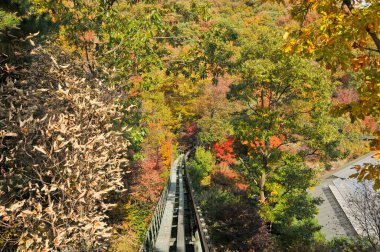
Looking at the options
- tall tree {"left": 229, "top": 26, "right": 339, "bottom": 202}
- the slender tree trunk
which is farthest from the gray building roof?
tall tree {"left": 229, "top": 26, "right": 339, "bottom": 202}

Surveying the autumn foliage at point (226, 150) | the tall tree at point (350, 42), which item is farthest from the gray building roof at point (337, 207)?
the tall tree at point (350, 42)

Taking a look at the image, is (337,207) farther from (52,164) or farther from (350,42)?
(52,164)

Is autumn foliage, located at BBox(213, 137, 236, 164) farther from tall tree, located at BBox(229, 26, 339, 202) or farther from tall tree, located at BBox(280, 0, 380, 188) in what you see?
tall tree, located at BBox(280, 0, 380, 188)

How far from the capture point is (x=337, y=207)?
25109 millimetres

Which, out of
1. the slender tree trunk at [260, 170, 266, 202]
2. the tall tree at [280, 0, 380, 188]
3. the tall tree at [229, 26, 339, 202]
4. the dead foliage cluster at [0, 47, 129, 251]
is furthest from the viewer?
the slender tree trunk at [260, 170, 266, 202]

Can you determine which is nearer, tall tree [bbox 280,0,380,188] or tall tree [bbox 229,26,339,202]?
tall tree [bbox 280,0,380,188]

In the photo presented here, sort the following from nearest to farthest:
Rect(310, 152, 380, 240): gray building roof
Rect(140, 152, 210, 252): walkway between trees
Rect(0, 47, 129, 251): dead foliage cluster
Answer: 1. Rect(0, 47, 129, 251): dead foliage cluster
2. Rect(140, 152, 210, 252): walkway between trees
3. Rect(310, 152, 380, 240): gray building roof

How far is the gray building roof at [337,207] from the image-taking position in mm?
21769

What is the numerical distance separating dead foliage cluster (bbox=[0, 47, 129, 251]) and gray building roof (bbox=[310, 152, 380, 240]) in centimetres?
1686

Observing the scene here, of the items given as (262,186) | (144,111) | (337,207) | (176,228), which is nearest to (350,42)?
(144,111)

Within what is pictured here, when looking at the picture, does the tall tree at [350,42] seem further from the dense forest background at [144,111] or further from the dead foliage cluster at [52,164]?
the dead foliage cluster at [52,164]

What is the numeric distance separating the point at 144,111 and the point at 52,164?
693 centimetres

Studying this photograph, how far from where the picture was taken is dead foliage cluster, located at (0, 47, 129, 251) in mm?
5016

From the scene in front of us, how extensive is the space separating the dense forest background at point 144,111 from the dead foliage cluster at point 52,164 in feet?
0.14
